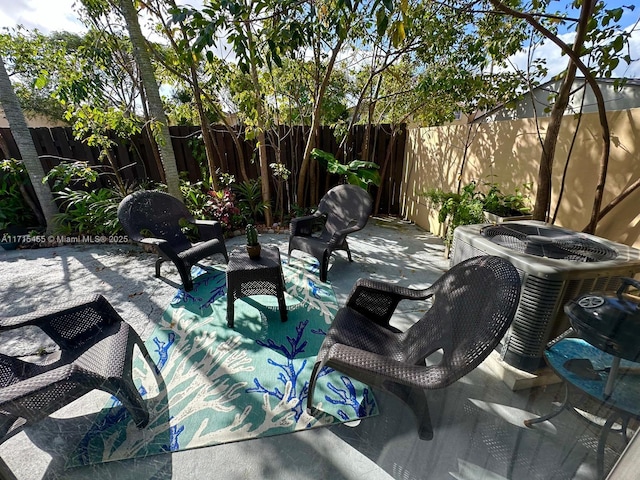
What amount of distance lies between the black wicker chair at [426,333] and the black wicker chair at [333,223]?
3.80 feet

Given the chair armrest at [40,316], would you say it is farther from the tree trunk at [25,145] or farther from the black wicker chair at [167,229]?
the tree trunk at [25,145]

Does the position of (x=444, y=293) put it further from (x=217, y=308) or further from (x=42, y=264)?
(x=42, y=264)

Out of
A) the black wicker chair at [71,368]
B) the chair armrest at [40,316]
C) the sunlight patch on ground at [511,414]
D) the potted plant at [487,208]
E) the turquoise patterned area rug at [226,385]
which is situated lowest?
the sunlight patch on ground at [511,414]

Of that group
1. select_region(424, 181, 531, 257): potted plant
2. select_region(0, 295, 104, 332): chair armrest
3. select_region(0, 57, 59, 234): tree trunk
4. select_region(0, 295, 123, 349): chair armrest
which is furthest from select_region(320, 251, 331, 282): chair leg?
select_region(0, 57, 59, 234): tree trunk

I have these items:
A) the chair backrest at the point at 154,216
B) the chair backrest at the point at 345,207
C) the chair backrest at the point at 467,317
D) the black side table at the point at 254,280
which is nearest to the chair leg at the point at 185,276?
Result: the chair backrest at the point at 154,216

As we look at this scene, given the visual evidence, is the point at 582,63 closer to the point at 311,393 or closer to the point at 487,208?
the point at 487,208

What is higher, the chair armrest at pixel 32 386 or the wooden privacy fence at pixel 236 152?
the wooden privacy fence at pixel 236 152

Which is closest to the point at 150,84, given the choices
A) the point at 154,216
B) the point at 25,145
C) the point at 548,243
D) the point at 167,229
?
the point at 154,216

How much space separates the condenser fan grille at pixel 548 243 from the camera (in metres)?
1.61

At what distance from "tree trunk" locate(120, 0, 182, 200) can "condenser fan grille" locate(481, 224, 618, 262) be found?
146 inches

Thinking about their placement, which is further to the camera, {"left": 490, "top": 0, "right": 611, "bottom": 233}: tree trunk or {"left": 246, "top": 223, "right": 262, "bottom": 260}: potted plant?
{"left": 246, "top": 223, "right": 262, "bottom": 260}: potted plant

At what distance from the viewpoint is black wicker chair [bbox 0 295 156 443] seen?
1139 millimetres

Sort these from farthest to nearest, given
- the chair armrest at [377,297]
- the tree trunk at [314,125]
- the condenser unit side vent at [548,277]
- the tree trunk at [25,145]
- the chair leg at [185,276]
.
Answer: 1. the tree trunk at [314,125]
2. the tree trunk at [25,145]
3. the chair leg at [185,276]
4. the chair armrest at [377,297]
5. the condenser unit side vent at [548,277]

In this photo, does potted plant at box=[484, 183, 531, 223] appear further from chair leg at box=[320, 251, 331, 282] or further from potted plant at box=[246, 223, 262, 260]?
potted plant at box=[246, 223, 262, 260]
